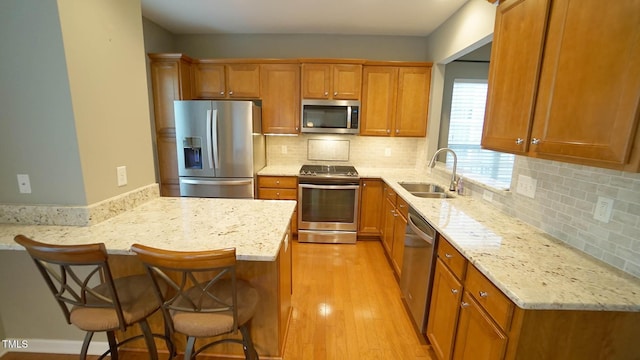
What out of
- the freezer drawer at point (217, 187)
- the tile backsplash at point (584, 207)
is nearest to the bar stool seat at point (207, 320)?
the tile backsplash at point (584, 207)

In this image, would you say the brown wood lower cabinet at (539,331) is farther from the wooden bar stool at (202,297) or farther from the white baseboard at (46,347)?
the white baseboard at (46,347)

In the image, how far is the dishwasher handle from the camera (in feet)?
5.98

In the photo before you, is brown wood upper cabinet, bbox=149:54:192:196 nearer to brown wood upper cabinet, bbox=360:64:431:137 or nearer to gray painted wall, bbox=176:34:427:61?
gray painted wall, bbox=176:34:427:61

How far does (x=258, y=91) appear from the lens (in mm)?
3641

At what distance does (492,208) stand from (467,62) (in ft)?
8.51

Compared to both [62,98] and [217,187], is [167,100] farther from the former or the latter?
[62,98]

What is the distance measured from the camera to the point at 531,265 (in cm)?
126

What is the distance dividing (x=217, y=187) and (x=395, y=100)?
8.40 feet

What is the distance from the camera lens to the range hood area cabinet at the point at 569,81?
3.21 feet

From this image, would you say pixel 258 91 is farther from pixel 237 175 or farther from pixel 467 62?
pixel 467 62

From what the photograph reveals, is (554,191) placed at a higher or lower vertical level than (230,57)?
lower

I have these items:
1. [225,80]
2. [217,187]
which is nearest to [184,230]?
[217,187]

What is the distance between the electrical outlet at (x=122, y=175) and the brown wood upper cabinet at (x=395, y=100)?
2706 millimetres

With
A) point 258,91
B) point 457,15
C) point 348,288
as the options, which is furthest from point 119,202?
point 457,15
